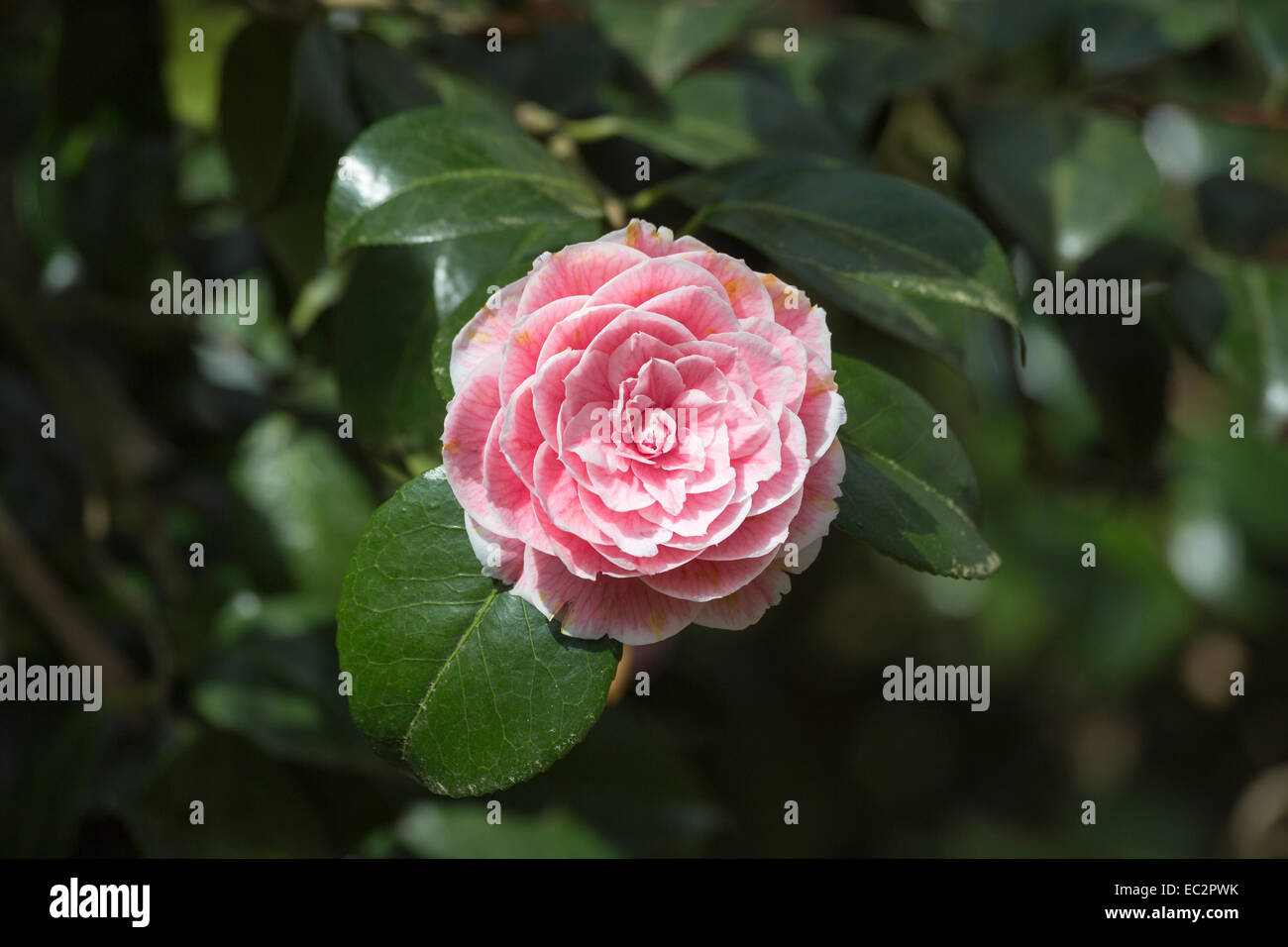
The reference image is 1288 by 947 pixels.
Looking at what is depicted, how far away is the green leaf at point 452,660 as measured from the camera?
475 mm

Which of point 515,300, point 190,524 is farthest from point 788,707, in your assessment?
point 515,300

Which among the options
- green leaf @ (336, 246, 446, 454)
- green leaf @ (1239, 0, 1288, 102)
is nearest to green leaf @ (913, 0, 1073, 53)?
green leaf @ (1239, 0, 1288, 102)

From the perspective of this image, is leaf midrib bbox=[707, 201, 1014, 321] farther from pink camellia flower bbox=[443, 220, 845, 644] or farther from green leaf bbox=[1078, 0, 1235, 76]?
green leaf bbox=[1078, 0, 1235, 76]

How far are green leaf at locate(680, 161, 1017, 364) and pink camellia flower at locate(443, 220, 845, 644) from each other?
8 centimetres

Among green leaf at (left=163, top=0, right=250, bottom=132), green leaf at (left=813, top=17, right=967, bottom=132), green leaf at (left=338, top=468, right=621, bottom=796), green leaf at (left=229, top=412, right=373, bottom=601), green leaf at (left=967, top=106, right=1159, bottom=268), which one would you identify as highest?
green leaf at (left=163, top=0, right=250, bottom=132)

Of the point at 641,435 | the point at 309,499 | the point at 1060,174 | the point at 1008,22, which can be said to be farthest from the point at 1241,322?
the point at 309,499

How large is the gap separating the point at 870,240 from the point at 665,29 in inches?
15.2

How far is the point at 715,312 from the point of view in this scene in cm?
46

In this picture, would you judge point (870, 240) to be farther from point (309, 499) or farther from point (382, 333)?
point (309, 499)

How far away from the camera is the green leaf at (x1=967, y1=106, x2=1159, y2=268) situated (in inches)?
30.4

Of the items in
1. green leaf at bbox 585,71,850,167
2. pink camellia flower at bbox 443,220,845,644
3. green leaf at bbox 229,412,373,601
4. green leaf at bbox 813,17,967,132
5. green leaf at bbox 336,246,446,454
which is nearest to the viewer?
pink camellia flower at bbox 443,220,845,644

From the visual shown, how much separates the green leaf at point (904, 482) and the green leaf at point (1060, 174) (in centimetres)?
31

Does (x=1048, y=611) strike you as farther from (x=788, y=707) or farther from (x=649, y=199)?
(x=649, y=199)

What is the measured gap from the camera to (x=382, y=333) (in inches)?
24.4
